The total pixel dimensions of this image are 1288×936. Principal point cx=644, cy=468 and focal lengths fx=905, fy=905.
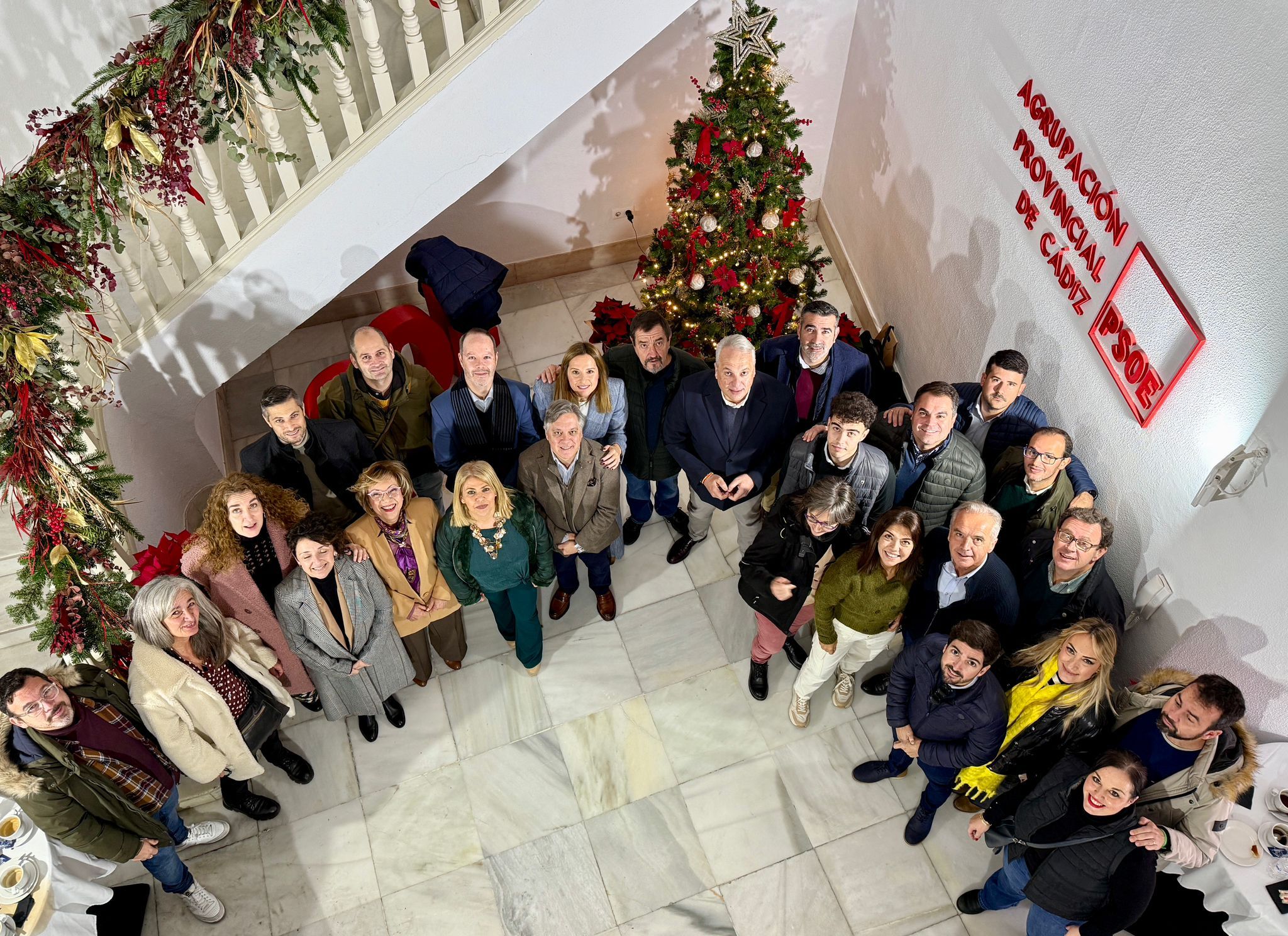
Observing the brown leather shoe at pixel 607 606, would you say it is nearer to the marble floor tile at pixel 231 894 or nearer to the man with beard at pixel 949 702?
the man with beard at pixel 949 702

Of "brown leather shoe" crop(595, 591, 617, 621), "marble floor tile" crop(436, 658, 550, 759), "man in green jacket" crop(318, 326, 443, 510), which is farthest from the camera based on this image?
"brown leather shoe" crop(595, 591, 617, 621)

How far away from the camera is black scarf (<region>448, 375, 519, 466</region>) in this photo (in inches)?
167

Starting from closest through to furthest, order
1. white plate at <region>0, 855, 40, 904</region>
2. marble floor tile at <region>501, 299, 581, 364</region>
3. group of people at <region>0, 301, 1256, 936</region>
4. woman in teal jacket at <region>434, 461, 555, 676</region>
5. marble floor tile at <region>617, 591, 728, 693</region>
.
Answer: white plate at <region>0, 855, 40, 904</region> < group of people at <region>0, 301, 1256, 936</region> < woman in teal jacket at <region>434, 461, 555, 676</region> < marble floor tile at <region>617, 591, 728, 693</region> < marble floor tile at <region>501, 299, 581, 364</region>

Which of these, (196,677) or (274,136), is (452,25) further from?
(196,677)

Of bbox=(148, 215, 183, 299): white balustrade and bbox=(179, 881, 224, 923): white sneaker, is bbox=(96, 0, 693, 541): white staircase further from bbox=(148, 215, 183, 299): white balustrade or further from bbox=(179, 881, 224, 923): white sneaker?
bbox=(179, 881, 224, 923): white sneaker

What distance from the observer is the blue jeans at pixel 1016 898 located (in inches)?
140

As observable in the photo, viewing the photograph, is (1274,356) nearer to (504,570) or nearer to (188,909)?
(504,570)

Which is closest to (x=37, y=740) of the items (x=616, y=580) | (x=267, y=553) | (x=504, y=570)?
(x=267, y=553)

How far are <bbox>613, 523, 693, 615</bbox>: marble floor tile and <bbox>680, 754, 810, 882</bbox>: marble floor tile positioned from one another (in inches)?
42.2

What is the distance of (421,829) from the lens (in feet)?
14.3

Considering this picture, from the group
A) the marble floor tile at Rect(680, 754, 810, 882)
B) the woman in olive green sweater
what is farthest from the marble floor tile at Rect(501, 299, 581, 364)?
the marble floor tile at Rect(680, 754, 810, 882)

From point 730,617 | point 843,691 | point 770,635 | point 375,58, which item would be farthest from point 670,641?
point 375,58

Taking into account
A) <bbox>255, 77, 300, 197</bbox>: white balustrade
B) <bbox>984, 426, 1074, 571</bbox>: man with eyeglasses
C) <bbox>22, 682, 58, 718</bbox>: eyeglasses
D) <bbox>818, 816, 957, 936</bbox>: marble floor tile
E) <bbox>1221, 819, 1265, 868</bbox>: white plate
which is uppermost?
<bbox>255, 77, 300, 197</bbox>: white balustrade

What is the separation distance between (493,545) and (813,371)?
71.4 inches
